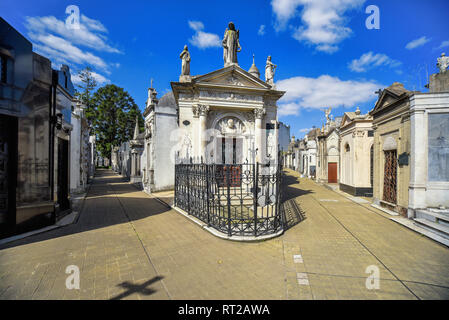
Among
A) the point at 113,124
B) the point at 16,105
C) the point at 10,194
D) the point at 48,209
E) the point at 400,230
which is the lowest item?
the point at 400,230

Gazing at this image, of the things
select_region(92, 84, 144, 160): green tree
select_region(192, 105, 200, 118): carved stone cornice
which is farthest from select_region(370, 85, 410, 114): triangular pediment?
select_region(92, 84, 144, 160): green tree

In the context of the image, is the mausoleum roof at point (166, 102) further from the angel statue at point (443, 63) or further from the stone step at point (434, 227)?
the stone step at point (434, 227)

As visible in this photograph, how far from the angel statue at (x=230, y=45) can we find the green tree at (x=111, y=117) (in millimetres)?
22911

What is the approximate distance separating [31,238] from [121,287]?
13.1 ft

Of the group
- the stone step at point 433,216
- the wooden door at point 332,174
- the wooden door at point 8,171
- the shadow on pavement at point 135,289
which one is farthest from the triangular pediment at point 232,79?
the wooden door at point 332,174

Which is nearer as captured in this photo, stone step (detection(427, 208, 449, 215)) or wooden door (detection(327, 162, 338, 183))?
stone step (detection(427, 208, 449, 215))

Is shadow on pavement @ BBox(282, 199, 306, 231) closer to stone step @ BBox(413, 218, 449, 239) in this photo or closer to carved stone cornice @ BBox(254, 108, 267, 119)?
stone step @ BBox(413, 218, 449, 239)

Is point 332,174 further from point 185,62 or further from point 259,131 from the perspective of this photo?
point 185,62

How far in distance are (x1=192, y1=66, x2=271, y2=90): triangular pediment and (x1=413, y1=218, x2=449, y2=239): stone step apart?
29.5 ft

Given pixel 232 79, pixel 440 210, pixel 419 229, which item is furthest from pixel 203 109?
pixel 440 210

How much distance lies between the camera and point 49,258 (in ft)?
13.9

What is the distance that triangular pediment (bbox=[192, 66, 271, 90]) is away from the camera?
1098cm

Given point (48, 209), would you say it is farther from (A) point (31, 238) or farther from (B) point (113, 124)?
(B) point (113, 124)
